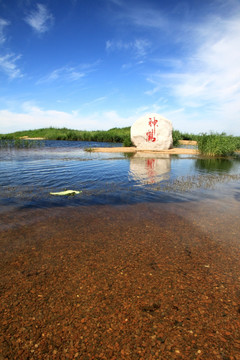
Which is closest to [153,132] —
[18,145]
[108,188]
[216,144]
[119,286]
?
[216,144]

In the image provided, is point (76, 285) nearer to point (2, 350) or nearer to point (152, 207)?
point (2, 350)

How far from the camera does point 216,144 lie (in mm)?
19094

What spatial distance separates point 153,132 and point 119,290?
67.3 ft

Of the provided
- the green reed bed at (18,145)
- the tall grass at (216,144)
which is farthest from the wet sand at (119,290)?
the green reed bed at (18,145)

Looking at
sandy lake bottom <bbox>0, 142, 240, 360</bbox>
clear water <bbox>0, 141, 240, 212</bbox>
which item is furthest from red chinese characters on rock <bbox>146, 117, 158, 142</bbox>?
sandy lake bottom <bbox>0, 142, 240, 360</bbox>

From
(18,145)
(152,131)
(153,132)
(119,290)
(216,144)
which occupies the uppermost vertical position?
(152,131)

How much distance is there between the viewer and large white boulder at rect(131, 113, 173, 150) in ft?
70.9

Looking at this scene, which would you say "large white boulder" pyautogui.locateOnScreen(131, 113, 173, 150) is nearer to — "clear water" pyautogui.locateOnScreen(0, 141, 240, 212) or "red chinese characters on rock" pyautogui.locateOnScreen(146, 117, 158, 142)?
"red chinese characters on rock" pyautogui.locateOnScreen(146, 117, 158, 142)

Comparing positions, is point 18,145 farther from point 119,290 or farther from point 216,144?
point 119,290

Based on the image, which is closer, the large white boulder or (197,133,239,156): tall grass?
(197,133,239,156): tall grass

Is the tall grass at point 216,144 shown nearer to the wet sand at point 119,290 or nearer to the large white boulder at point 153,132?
the large white boulder at point 153,132

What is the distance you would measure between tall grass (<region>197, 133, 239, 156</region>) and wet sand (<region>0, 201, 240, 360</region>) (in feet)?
53.9

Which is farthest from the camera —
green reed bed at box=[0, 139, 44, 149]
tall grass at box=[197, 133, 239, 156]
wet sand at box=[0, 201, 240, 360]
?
green reed bed at box=[0, 139, 44, 149]

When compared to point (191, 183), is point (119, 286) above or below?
below
